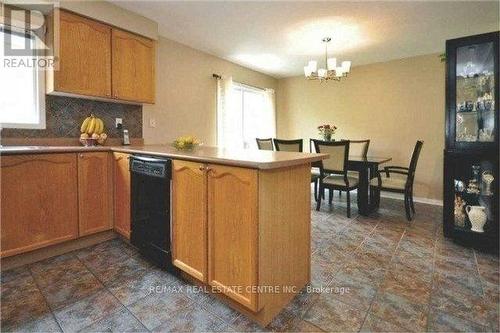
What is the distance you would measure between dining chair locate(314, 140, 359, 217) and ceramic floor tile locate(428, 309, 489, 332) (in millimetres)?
1862

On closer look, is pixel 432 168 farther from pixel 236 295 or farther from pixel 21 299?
pixel 21 299

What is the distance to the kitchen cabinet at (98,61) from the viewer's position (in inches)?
92.0

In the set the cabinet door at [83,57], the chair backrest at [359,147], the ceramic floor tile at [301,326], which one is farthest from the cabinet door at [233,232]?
the chair backrest at [359,147]

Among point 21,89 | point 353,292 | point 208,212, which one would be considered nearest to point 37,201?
point 21,89

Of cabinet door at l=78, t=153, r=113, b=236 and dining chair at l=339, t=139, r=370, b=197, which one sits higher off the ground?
dining chair at l=339, t=139, r=370, b=197

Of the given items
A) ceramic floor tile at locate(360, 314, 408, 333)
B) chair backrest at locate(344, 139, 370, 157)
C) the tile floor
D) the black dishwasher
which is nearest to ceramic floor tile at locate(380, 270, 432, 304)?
the tile floor

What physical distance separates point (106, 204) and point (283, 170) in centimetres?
191

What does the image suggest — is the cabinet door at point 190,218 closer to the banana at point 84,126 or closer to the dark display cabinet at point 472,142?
the banana at point 84,126

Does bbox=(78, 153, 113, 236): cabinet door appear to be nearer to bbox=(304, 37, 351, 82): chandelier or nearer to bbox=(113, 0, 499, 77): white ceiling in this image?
bbox=(113, 0, 499, 77): white ceiling

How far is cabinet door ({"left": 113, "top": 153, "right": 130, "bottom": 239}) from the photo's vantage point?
2.34 metres

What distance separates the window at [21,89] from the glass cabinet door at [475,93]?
399cm

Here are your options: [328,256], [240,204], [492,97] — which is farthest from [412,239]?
[240,204]

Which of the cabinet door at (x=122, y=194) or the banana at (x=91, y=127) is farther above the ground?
the banana at (x=91, y=127)

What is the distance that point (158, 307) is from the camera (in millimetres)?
1551
